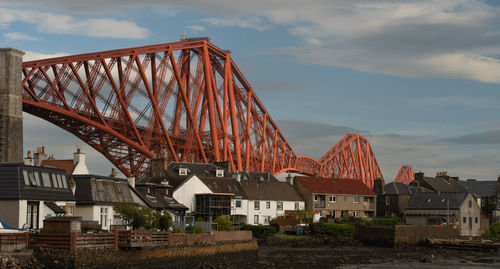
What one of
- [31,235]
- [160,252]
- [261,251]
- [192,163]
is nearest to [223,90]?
[192,163]

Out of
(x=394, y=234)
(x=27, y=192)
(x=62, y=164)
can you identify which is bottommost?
(x=394, y=234)

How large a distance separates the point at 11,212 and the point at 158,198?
29.8 meters

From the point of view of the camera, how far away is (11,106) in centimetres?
7350

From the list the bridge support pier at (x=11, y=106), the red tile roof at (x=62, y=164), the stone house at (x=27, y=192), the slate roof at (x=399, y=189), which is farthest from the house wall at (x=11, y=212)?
the slate roof at (x=399, y=189)

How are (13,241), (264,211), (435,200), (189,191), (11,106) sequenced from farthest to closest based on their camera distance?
(435,200) → (264,211) → (189,191) → (11,106) → (13,241)

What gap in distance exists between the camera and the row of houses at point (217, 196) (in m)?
50.2

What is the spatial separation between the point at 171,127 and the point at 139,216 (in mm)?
55760

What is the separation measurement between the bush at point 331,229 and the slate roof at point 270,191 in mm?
9915

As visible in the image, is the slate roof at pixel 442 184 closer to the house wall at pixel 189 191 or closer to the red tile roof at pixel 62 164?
the house wall at pixel 189 191

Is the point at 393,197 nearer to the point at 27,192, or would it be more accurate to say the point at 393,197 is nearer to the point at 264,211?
the point at 264,211

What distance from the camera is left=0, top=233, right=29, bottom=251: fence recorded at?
42.9m

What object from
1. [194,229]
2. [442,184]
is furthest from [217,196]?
[442,184]

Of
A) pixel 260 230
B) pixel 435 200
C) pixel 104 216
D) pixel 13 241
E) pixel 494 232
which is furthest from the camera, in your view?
pixel 435 200

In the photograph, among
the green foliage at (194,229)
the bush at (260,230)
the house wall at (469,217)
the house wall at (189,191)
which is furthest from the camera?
the house wall at (469,217)
